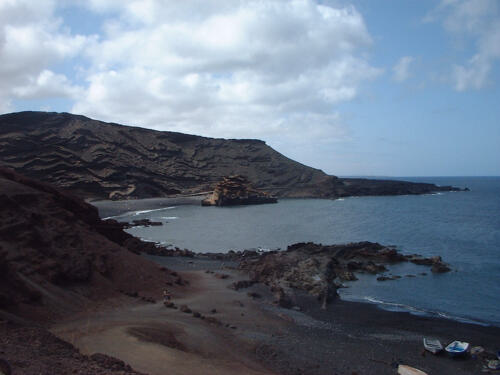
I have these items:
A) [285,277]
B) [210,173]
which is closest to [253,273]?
[285,277]

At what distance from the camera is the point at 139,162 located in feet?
405

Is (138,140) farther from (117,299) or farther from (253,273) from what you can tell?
(117,299)

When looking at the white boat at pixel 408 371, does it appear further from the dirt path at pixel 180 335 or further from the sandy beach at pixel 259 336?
the dirt path at pixel 180 335

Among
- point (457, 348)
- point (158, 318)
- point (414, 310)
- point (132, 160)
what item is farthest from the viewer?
point (132, 160)

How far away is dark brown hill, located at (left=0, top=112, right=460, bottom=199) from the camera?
10500 centimetres

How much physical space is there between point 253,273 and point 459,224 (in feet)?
164

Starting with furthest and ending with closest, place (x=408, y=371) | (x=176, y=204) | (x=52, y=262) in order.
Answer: (x=176, y=204) → (x=52, y=262) → (x=408, y=371)

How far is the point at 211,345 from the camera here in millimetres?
15648

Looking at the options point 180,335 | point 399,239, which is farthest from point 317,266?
point 399,239

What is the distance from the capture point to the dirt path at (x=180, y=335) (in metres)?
11.9

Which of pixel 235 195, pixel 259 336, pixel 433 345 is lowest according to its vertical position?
pixel 433 345

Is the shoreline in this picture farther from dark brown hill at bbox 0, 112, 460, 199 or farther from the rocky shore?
dark brown hill at bbox 0, 112, 460, 199

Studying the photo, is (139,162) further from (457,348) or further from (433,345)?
(457,348)

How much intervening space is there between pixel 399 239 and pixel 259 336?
134ft
